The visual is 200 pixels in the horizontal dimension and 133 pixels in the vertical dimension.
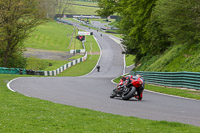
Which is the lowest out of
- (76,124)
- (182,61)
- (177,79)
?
(177,79)

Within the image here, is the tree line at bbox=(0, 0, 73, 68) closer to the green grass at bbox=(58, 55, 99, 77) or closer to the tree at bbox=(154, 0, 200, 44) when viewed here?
the green grass at bbox=(58, 55, 99, 77)

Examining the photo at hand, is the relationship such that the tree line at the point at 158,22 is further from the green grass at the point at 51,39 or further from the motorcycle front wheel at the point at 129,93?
the green grass at the point at 51,39

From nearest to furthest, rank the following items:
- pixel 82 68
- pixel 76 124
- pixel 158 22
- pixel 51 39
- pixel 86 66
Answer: pixel 76 124 < pixel 158 22 < pixel 82 68 < pixel 86 66 < pixel 51 39

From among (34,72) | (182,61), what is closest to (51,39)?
(34,72)

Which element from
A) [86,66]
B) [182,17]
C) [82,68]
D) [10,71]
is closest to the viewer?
[182,17]

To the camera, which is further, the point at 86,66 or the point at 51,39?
the point at 51,39

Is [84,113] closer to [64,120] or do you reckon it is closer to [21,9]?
[64,120]

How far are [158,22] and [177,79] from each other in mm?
10451

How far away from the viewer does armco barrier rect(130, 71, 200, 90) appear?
2075cm

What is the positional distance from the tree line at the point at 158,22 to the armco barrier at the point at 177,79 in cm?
324

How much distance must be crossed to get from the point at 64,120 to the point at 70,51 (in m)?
82.3

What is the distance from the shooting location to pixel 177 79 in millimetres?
23391

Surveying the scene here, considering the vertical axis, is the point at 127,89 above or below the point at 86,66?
above

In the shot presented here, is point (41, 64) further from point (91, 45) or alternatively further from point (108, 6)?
point (91, 45)
